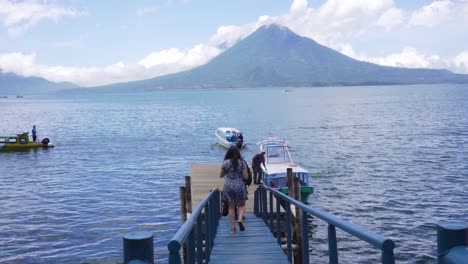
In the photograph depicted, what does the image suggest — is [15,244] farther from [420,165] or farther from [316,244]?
[420,165]

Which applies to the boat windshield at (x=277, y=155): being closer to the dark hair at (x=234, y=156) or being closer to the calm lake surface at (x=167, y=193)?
the calm lake surface at (x=167, y=193)

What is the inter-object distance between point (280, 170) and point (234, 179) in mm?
14660

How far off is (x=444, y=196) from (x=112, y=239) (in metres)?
17.8

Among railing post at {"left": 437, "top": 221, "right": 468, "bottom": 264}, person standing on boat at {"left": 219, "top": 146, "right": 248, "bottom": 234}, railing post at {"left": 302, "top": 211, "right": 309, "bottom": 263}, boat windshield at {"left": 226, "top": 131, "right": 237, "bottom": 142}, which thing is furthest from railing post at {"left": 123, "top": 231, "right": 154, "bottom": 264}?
boat windshield at {"left": 226, "top": 131, "right": 237, "bottom": 142}

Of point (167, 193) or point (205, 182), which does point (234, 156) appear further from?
point (167, 193)

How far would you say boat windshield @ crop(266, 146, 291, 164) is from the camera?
28562 millimetres

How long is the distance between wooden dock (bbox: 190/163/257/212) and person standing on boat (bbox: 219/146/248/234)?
7237mm

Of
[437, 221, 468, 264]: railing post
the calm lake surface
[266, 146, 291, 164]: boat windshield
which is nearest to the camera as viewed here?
[437, 221, 468, 264]: railing post

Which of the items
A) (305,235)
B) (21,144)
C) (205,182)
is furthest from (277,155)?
(21,144)

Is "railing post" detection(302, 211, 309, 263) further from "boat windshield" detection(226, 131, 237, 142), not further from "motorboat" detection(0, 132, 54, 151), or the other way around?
"motorboat" detection(0, 132, 54, 151)

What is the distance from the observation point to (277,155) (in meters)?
28.8

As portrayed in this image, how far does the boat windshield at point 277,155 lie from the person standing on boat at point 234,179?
17.0m

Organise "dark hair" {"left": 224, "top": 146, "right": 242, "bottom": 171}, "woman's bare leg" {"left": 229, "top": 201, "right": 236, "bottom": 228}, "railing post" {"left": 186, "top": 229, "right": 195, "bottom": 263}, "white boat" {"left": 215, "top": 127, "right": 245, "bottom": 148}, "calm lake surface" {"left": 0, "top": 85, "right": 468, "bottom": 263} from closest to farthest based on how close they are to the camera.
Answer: "railing post" {"left": 186, "top": 229, "right": 195, "bottom": 263}
"dark hair" {"left": 224, "top": 146, "right": 242, "bottom": 171}
"woman's bare leg" {"left": 229, "top": 201, "right": 236, "bottom": 228}
"calm lake surface" {"left": 0, "top": 85, "right": 468, "bottom": 263}
"white boat" {"left": 215, "top": 127, "right": 245, "bottom": 148}

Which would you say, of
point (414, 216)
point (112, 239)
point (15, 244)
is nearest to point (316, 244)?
point (414, 216)
